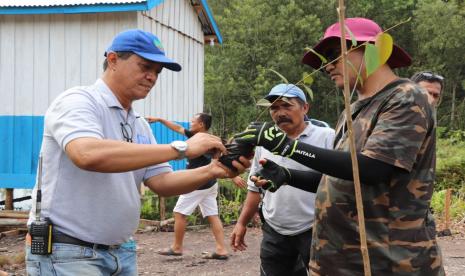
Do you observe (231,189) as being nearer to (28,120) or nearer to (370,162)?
(28,120)

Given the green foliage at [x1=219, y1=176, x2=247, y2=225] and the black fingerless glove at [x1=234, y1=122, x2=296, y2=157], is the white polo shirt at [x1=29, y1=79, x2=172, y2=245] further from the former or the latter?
the green foliage at [x1=219, y1=176, x2=247, y2=225]

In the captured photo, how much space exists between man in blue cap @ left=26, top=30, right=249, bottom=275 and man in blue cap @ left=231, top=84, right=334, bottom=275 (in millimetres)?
1708

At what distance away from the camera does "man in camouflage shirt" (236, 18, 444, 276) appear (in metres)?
2.69

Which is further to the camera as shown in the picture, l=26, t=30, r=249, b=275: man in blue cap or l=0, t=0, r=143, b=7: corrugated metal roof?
l=0, t=0, r=143, b=7: corrugated metal roof

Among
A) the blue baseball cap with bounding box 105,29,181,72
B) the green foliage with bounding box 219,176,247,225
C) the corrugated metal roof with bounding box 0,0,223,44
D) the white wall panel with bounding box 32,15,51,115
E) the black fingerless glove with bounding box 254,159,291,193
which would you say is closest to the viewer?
the blue baseball cap with bounding box 105,29,181,72

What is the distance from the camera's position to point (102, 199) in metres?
2.94

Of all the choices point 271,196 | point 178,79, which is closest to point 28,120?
point 178,79

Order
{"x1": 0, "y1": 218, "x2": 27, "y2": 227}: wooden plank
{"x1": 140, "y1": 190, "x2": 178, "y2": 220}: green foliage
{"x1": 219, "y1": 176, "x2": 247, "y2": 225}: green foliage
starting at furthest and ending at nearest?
{"x1": 219, "y1": 176, "x2": 247, "y2": 225}: green foliage, {"x1": 140, "y1": 190, "x2": 178, "y2": 220}: green foliage, {"x1": 0, "y1": 218, "x2": 27, "y2": 227}: wooden plank

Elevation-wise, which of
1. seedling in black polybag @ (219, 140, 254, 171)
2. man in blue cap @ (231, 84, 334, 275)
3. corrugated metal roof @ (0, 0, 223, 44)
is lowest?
man in blue cap @ (231, 84, 334, 275)

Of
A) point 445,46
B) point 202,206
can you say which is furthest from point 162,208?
point 445,46

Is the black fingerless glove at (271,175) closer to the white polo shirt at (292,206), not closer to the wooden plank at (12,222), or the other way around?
the white polo shirt at (292,206)

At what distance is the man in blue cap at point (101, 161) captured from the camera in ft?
9.04

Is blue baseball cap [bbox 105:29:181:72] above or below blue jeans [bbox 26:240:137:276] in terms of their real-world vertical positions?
above

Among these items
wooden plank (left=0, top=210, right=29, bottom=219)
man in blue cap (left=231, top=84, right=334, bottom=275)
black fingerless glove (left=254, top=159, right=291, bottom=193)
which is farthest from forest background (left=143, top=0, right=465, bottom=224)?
black fingerless glove (left=254, top=159, right=291, bottom=193)
